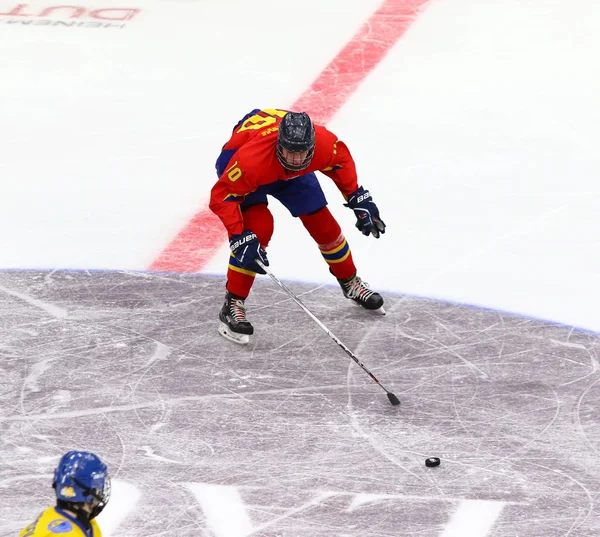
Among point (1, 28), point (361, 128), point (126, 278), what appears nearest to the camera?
point (126, 278)

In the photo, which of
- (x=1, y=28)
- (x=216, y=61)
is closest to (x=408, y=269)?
(x=216, y=61)

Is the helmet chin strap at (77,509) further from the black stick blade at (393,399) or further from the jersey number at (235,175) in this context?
the jersey number at (235,175)

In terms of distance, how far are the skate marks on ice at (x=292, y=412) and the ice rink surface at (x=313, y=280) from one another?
1 centimetres

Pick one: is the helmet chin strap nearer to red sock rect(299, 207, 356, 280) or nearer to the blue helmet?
the blue helmet

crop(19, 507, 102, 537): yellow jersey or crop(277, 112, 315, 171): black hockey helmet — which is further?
crop(277, 112, 315, 171): black hockey helmet

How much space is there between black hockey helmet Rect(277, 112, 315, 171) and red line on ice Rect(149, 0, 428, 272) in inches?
43.8

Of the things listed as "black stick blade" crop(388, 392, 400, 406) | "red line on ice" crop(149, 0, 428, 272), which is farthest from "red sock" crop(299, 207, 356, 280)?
"black stick blade" crop(388, 392, 400, 406)

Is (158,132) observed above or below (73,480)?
below

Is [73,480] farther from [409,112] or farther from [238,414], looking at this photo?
[409,112]

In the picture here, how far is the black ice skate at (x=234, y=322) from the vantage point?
518 cm

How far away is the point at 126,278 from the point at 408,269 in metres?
1.29

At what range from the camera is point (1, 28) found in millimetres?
8711

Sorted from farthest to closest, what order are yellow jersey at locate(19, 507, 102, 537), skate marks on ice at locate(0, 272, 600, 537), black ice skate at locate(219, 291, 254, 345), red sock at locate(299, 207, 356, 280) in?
red sock at locate(299, 207, 356, 280)
black ice skate at locate(219, 291, 254, 345)
skate marks on ice at locate(0, 272, 600, 537)
yellow jersey at locate(19, 507, 102, 537)

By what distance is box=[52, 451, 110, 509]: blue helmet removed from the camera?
Result: 114 inches
